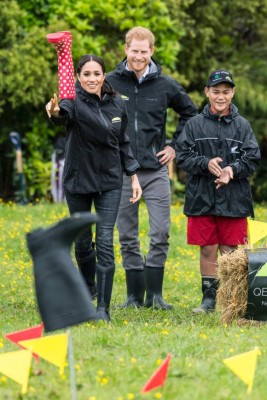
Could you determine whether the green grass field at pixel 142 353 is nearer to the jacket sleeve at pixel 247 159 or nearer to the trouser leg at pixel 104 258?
the trouser leg at pixel 104 258

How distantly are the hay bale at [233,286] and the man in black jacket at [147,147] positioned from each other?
3.71 ft

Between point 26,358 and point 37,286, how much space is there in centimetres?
45

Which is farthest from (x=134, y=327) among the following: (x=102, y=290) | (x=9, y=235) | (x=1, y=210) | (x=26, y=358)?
(x=1, y=210)

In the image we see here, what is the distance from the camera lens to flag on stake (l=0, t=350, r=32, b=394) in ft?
19.0

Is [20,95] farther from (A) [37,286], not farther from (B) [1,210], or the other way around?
(A) [37,286]

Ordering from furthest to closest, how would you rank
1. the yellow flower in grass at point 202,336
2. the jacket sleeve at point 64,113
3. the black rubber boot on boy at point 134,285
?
the black rubber boot on boy at point 134,285 → the jacket sleeve at point 64,113 → the yellow flower in grass at point 202,336

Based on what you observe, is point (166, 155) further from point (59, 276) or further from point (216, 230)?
point (59, 276)

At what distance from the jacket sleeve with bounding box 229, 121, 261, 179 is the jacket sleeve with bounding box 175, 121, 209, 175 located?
0.85 feet

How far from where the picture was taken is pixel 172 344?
6984 mm

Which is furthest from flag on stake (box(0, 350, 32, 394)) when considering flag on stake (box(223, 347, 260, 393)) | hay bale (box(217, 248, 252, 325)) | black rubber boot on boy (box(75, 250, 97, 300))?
black rubber boot on boy (box(75, 250, 97, 300))

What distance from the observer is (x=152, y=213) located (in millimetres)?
9406

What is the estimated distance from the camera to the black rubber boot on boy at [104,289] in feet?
26.9

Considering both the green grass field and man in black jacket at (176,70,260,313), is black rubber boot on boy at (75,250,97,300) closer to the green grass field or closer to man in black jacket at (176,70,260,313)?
the green grass field

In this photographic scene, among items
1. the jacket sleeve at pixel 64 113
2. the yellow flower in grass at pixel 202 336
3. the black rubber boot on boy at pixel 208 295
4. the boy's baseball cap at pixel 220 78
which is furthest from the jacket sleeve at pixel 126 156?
the yellow flower in grass at pixel 202 336
